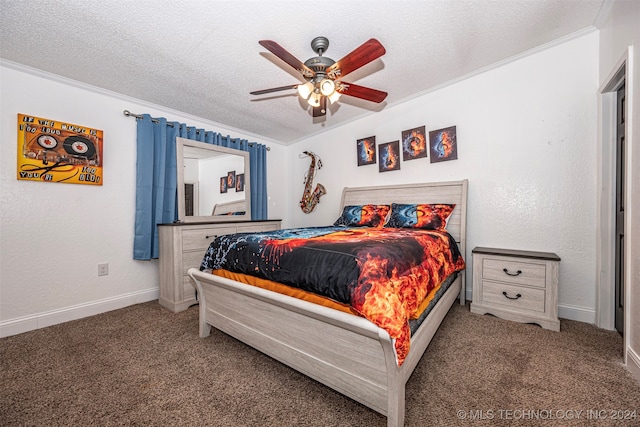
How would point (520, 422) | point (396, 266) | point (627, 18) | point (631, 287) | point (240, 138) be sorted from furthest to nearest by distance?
point (240, 138) → point (627, 18) → point (631, 287) → point (396, 266) → point (520, 422)

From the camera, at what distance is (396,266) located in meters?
1.36

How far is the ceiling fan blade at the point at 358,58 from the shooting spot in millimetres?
1632

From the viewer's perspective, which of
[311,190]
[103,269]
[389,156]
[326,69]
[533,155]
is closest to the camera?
[326,69]

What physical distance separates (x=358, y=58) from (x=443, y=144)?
1.73 meters

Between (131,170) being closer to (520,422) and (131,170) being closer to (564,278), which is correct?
(520,422)

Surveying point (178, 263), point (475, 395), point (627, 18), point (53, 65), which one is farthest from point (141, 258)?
point (627, 18)

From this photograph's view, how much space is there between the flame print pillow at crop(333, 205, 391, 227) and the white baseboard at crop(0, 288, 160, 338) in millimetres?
2545

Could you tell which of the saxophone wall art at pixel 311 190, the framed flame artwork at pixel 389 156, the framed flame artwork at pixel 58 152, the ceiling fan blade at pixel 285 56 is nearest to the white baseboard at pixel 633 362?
the framed flame artwork at pixel 389 156

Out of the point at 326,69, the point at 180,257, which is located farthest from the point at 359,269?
the point at 180,257

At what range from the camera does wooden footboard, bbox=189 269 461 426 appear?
3.67 feet

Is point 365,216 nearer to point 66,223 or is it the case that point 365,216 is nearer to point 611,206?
point 611,206

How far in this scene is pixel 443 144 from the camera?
2.98 m

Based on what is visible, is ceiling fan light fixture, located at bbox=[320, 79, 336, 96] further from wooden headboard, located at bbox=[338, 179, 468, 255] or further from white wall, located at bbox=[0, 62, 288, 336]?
white wall, located at bbox=[0, 62, 288, 336]

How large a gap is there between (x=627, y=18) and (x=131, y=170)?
4560mm
